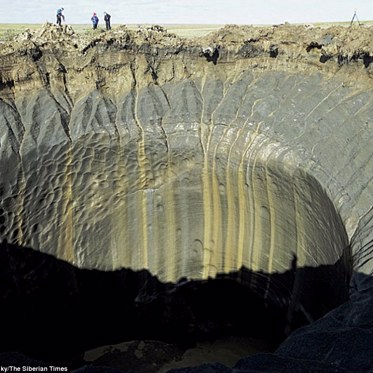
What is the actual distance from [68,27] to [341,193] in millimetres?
6542

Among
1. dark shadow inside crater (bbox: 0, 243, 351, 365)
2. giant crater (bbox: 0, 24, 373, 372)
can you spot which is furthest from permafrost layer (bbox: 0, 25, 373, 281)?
dark shadow inside crater (bbox: 0, 243, 351, 365)

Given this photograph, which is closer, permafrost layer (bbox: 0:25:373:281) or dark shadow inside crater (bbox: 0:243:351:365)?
permafrost layer (bbox: 0:25:373:281)

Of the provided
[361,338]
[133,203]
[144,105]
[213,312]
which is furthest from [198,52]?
[361,338]

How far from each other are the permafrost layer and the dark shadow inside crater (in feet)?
1.11

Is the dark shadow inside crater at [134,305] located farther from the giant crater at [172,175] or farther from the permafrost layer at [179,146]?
the permafrost layer at [179,146]

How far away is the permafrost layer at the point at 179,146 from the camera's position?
9.20 m

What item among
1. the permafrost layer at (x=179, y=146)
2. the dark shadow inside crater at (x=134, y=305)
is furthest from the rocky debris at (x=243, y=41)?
the dark shadow inside crater at (x=134, y=305)

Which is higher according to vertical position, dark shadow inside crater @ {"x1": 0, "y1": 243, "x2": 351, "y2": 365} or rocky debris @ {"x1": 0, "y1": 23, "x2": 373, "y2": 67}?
rocky debris @ {"x1": 0, "y1": 23, "x2": 373, "y2": 67}

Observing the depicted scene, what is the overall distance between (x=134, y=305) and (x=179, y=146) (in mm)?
3980

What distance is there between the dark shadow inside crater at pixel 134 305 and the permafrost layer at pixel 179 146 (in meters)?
0.34

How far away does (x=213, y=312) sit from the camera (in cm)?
1194

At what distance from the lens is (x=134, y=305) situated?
37.5 ft

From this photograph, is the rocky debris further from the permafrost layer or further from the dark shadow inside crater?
the dark shadow inside crater

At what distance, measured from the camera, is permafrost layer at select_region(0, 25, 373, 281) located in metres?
9.20
